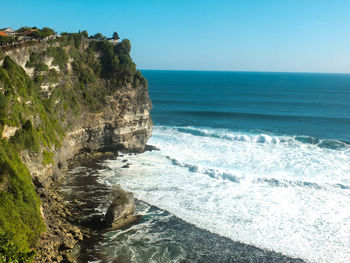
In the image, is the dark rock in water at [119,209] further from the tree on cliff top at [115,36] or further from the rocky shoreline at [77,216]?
the tree on cliff top at [115,36]

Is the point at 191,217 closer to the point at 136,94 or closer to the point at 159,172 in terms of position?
the point at 159,172

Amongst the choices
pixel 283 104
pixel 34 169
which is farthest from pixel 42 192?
pixel 283 104

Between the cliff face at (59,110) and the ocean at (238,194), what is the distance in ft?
15.6

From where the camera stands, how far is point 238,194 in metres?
32.5

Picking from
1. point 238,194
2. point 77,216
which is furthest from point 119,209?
point 238,194

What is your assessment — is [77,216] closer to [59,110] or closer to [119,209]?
[119,209]

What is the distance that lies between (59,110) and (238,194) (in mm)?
22723

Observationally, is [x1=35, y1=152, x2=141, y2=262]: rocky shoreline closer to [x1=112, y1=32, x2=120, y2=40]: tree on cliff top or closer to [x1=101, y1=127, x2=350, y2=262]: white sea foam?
[x1=101, y1=127, x2=350, y2=262]: white sea foam

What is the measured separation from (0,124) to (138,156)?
2189 centimetres

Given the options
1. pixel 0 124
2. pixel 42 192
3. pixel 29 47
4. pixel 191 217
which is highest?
pixel 29 47

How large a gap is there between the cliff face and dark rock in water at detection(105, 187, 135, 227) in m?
4.38

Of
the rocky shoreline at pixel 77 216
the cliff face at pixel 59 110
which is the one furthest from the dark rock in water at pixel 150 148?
the rocky shoreline at pixel 77 216

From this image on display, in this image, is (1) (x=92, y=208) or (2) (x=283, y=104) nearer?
(1) (x=92, y=208)

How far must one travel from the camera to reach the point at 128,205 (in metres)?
26.7
